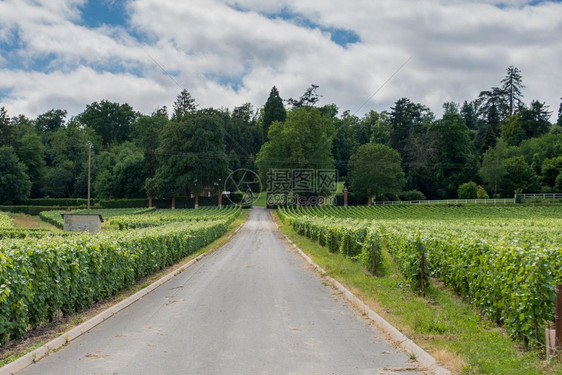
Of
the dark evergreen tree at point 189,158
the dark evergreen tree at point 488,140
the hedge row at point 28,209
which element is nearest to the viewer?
the hedge row at point 28,209

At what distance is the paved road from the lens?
6820mm

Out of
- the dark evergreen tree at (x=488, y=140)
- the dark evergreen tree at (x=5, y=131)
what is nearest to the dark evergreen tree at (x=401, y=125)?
the dark evergreen tree at (x=488, y=140)

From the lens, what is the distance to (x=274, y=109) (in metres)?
118

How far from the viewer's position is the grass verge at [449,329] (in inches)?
253

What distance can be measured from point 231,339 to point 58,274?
143 inches

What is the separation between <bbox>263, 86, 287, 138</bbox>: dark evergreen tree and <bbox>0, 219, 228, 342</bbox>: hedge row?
103900 mm

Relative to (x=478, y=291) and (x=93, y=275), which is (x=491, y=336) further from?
(x=93, y=275)

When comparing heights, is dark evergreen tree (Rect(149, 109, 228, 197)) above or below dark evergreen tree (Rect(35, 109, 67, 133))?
below

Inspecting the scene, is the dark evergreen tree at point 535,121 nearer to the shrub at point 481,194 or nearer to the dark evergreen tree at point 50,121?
the shrub at point 481,194

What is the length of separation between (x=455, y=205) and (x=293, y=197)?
28289mm

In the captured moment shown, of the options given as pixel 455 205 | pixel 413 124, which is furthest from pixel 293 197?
pixel 413 124

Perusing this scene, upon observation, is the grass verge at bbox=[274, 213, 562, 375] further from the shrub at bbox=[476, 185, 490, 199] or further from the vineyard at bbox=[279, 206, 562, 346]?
the shrub at bbox=[476, 185, 490, 199]

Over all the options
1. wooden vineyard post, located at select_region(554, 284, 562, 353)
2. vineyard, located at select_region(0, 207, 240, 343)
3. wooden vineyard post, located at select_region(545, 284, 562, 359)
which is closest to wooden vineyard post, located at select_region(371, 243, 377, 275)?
vineyard, located at select_region(0, 207, 240, 343)

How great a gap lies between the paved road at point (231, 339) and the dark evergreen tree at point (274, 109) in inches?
4158
